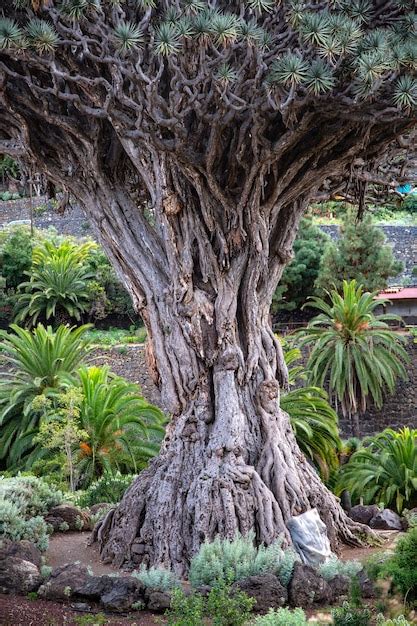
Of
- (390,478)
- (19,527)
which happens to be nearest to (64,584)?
(19,527)

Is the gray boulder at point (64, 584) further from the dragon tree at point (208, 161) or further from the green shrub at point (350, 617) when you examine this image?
the green shrub at point (350, 617)

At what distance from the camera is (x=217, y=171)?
970cm

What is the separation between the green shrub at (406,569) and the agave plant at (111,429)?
30.0 ft

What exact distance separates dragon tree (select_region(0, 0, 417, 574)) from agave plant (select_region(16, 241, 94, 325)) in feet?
55.6

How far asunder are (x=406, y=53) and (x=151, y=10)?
255 centimetres

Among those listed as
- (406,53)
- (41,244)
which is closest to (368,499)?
(406,53)

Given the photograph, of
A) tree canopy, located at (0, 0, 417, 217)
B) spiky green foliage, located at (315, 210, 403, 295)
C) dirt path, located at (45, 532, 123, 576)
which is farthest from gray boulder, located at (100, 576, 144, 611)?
spiky green foliage, located at (315, 210, 403, 295)

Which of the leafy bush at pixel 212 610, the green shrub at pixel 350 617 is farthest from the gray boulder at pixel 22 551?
the green shrub at pixel 350 617

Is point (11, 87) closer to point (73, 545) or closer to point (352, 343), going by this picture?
point (73, 545)

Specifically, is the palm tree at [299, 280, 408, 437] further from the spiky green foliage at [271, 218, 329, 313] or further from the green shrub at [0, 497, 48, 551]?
the green shrub at [0, 497, 48, 551]

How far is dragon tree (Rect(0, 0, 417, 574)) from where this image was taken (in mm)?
8742

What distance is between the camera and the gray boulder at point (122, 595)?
25.6 ft

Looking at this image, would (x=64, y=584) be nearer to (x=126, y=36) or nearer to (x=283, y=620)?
(x=283, y=620)

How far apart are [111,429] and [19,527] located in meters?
6.36
